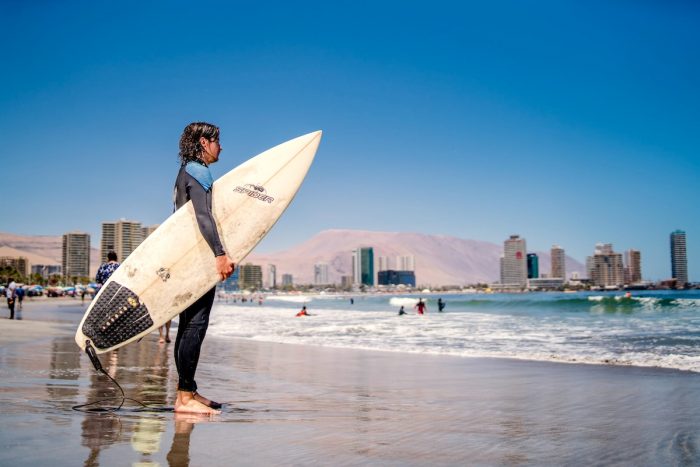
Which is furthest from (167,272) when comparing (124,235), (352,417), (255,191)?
(124,235)

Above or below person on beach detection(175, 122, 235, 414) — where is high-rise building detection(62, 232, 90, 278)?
above

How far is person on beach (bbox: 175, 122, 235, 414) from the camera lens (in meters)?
3.59

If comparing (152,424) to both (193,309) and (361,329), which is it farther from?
(361,329)

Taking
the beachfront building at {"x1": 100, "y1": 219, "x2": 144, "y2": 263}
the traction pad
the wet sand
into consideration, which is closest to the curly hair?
the traction pad

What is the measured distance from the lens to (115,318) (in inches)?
151

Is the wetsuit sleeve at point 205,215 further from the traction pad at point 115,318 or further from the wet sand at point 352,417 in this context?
the wet sand at point 352,417

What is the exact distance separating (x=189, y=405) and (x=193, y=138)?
1734 mm

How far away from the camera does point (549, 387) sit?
18.6 ft

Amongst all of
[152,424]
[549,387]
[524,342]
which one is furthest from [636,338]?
[152,424]

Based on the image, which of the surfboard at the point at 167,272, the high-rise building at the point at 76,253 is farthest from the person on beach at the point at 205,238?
the high-rise building at the point at 76,253

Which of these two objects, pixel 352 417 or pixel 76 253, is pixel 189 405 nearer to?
pixel 352 417

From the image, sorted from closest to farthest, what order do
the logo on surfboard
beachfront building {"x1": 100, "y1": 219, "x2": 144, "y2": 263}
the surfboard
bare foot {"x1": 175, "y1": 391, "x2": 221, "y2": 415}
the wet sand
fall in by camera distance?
the wet sand, bare foot {"x1": 175, "y1": 391, "x2": 221, "y2": 415}, the surfboard, the logo on surfboard, beachfront building {"x1": 100, "y1": 219, "x2": 144, "y2": 263}

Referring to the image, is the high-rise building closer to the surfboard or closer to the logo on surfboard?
the surfboard

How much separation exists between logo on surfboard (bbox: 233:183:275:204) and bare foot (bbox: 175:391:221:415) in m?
1.42
